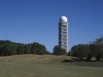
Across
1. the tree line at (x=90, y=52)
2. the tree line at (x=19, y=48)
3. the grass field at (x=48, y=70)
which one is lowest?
the grass field at (x=48, y=70)

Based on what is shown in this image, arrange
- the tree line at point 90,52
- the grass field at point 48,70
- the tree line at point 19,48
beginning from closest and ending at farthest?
1. the grass field at point 48,70
2. the tree line at point 90,52
3. the tree line at point 19,48

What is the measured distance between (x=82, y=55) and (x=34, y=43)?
56.5m

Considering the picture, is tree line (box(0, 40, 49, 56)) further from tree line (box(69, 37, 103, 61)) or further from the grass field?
the grass field

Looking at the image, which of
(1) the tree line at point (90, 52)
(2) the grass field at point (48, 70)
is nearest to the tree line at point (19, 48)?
(1) the tree line at point (90, 52)

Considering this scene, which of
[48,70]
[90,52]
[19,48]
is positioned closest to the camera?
[48,70]

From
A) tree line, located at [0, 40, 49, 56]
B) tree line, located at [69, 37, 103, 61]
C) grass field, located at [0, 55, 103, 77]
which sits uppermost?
tree line, located at [0, 40, 49, 56]

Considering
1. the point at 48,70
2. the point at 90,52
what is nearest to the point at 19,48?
the point at 90,52

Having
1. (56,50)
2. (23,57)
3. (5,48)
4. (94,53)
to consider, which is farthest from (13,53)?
(94,53)

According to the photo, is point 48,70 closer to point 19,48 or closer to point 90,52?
point 90,52

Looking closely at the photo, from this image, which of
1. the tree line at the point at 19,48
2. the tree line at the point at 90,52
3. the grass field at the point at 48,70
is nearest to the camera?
the grass field at the point at 48,70

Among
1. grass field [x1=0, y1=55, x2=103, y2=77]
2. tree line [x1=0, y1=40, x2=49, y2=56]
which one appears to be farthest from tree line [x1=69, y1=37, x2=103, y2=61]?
grass field [x1=0, y1=55, x2=103, y2=77]

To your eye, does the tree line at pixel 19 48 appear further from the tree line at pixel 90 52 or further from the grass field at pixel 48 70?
the grass field at pixel 48 70

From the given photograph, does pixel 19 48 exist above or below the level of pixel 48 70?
above

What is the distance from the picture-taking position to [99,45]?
385 feet
